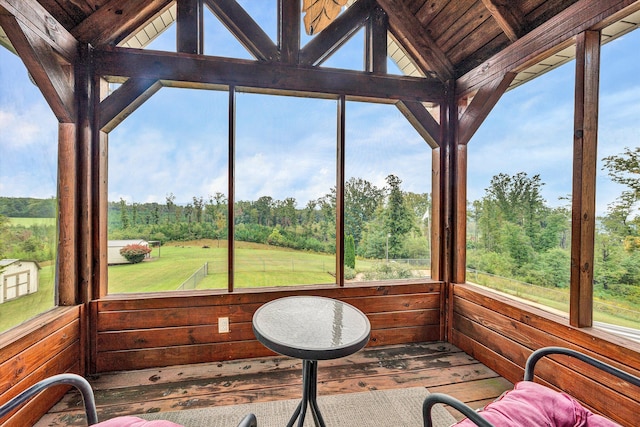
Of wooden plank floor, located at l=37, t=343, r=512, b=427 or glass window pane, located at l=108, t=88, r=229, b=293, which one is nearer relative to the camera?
wooden plank floor, located at l=37, t=343, r=512, b=427

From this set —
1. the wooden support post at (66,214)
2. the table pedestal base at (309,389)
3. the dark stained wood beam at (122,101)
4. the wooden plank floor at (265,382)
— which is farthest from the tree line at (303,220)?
the table pedestal base at (309,389)

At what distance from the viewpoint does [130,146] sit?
2.51 meters

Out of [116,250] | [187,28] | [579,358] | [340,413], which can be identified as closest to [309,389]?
[340,413]

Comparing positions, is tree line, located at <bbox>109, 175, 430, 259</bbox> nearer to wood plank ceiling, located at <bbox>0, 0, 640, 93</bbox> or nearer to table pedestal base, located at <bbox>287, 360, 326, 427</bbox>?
wood plank ceiling, located at <bbox>0, 0, 640, 93</bbox>

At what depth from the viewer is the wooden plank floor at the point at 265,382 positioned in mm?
1977

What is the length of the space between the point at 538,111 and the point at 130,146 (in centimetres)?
329

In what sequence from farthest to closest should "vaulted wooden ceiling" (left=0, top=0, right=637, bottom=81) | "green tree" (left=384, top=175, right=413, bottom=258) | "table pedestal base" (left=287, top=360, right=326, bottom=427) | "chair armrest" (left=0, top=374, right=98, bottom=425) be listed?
"green tree" (left=384, top=175, right=413, bottom=258) < "vaulted wooden ceiling" (left=0, top=0, right=637, bottom=81) < "table pedestal base" (left=287, top=360, right=326, bottom=427) < "chair armrest" (left=0, top=374, right=98, bottom=425)

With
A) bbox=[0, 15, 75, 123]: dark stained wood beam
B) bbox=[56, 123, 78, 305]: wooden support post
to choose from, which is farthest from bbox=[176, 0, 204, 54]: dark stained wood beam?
bbox=[56, 123, 78, 305]: wooden support post

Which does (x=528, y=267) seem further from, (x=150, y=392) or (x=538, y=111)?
(x=150, y=392)

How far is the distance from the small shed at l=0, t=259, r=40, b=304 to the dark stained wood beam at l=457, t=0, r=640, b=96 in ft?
12.2

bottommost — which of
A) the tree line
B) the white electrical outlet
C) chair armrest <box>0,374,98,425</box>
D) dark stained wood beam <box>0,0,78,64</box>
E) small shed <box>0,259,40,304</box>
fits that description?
the white electrical outlet

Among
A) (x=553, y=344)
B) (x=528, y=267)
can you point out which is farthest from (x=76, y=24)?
(x=553, y=344)

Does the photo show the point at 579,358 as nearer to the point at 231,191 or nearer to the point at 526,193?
the point at 526,193

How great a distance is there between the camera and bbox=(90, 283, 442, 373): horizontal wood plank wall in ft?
7.77
